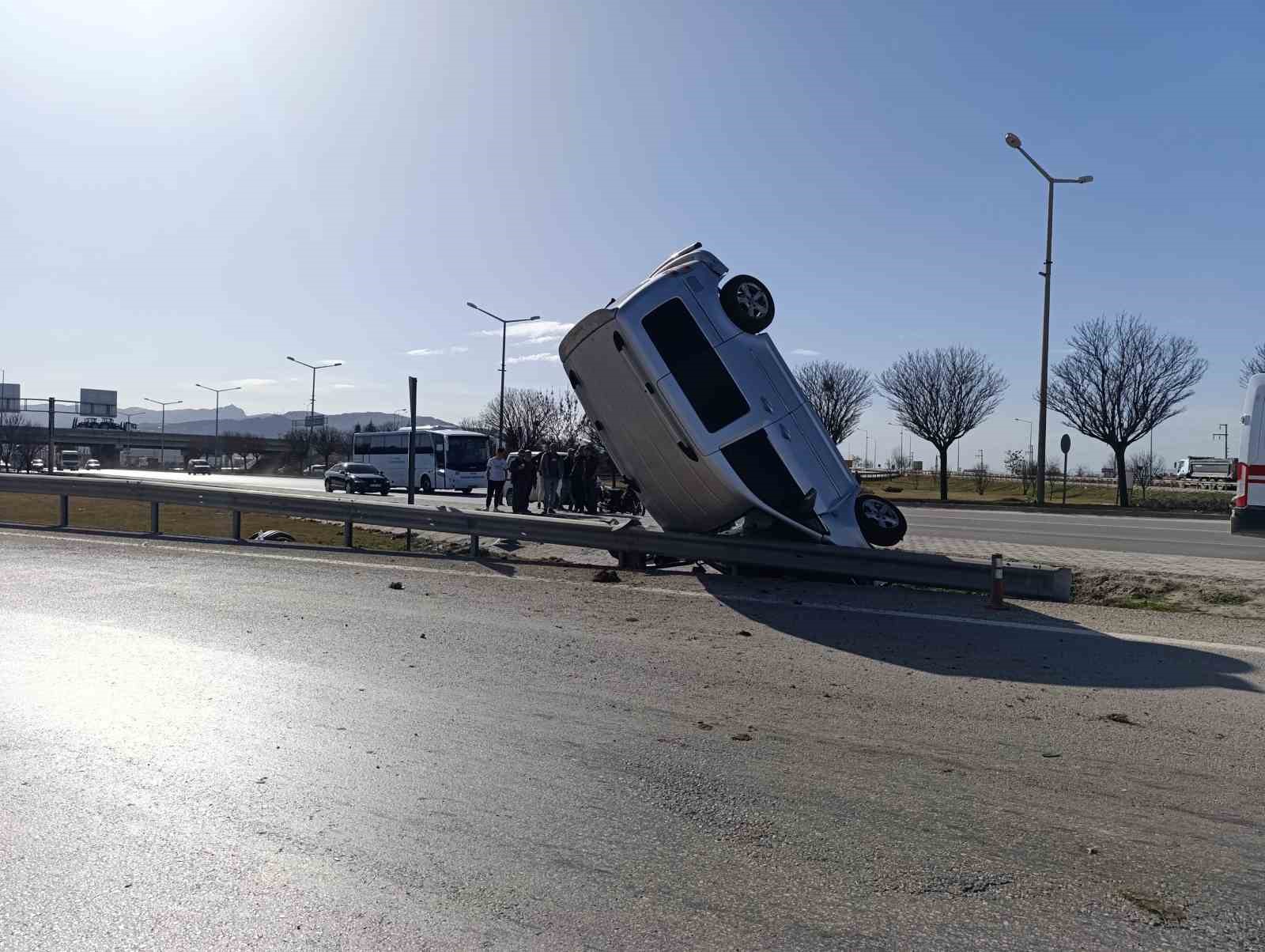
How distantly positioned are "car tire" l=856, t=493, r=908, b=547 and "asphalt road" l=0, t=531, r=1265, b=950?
2.41 meters

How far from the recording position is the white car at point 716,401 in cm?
1002

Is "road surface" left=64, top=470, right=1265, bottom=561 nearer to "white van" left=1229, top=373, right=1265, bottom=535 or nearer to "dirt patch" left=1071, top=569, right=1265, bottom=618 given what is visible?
"white van" left=1229, top=373, right=1265, bottom=535

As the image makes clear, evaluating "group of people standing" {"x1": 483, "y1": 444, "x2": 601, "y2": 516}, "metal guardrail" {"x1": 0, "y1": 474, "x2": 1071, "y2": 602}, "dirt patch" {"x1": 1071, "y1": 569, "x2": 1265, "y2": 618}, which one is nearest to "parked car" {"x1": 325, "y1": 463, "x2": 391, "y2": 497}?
"group of people standing" {"x1": 483, "y1": 444, "x2": 601, "y2": 516}

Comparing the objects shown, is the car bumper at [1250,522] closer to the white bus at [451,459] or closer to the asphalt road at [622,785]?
the asphalt road at [622,785]

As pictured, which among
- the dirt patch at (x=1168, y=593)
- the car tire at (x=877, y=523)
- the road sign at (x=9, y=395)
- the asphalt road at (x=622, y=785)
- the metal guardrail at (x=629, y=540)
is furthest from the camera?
the road sign at (x=9, y=395)

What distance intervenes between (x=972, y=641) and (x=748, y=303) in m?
4.08

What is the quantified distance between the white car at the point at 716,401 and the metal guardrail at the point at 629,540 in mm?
346

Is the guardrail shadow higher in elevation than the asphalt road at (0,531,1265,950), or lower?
higher

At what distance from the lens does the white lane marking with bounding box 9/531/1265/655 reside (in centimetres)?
833

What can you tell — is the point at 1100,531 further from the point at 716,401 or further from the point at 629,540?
the point at 716,401

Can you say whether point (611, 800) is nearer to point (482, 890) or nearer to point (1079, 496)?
point (482, 890)

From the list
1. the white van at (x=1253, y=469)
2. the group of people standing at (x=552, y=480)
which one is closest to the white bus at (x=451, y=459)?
the group of people standing at (x=552, y=480)

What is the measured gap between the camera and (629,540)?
12.0 meters

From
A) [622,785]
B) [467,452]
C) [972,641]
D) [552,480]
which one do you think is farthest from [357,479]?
[622,785]
